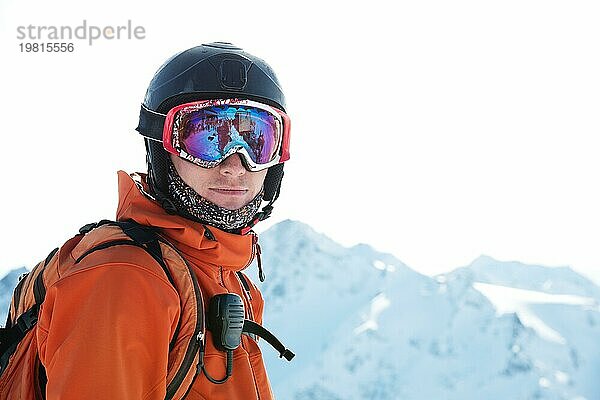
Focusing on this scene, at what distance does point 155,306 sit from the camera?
1.82 m

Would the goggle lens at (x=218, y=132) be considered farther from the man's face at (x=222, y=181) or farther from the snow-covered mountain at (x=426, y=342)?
the snow-covered mountain at (x=426, y=342)

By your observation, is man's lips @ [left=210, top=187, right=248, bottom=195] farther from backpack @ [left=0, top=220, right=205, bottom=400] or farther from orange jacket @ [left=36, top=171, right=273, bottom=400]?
orange jacket @ [left=36, top=171, right=273, bottom=400]

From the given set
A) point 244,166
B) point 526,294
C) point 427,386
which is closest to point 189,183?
point 244,166

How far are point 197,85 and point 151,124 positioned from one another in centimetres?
22

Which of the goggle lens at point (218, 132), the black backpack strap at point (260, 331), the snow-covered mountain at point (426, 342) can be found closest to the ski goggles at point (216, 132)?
the goggle lens at point (218, 132)

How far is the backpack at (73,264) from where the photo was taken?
6.33ft

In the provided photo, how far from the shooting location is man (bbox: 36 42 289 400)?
5.78ft

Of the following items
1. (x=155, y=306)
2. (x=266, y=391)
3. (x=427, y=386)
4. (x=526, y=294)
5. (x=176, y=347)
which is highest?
(x=155, y=306)

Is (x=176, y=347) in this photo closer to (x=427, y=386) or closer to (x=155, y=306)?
(x=155, y=306)

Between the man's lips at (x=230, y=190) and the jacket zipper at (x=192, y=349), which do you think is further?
the man's lips at (x=230, y=190)

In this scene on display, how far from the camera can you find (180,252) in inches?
85.2

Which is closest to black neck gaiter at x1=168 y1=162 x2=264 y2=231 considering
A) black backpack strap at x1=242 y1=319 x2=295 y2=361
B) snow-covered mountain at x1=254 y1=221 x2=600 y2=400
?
black backpack strap at x1=242 y1=319 x2=295 y2=361

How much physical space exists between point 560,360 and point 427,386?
23.6ft

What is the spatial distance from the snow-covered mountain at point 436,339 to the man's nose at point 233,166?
3687 cm
